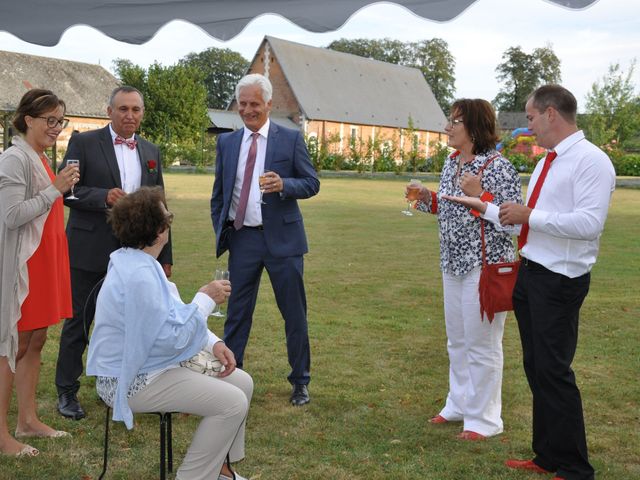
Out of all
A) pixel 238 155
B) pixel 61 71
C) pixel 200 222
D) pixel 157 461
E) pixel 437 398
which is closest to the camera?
pixel 157 461

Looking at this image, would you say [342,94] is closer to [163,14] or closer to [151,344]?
[163,14]

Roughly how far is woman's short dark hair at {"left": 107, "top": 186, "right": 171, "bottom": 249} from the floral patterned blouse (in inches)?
88.8

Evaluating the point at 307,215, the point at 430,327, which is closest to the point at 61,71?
the point at 307,215

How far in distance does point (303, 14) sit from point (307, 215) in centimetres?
1888

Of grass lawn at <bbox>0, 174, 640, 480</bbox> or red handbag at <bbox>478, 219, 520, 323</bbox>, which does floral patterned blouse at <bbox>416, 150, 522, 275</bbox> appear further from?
grass lawn at <bbox>0, 174, 640, 480</bbox>

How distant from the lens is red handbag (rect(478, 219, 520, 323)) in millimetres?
4879

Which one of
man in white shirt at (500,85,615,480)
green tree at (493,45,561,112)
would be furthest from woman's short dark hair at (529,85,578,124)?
green tree at (493,45,561,112)

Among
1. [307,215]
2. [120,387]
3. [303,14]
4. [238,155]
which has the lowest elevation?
[307,215]

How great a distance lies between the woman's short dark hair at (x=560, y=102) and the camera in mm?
4008

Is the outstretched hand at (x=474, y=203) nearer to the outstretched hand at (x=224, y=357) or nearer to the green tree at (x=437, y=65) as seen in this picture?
the outstretched hand at (x=224, y=357)

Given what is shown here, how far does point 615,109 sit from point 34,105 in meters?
58.7

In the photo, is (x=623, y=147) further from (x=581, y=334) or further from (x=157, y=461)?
(x=157, y=461)

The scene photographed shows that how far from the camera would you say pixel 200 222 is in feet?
64.5

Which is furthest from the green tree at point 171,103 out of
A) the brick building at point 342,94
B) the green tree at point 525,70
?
the green tree at point 525,70
